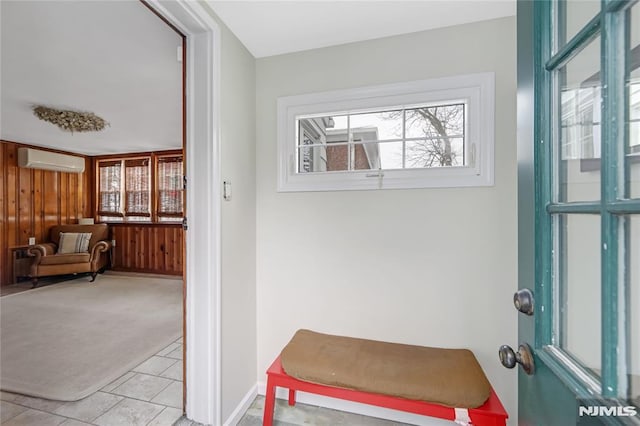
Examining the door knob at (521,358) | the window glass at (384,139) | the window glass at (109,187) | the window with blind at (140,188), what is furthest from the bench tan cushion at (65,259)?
the door knob at (521,358)

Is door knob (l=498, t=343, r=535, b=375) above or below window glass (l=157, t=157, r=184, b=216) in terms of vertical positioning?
below

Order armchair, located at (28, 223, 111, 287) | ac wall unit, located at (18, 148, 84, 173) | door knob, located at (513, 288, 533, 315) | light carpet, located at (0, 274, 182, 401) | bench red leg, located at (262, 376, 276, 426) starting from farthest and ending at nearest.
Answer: ac wall unit, located at (18, 148, 84, 173)
armchair, located at (28, 223, 111, 287)
light carpet, located at (0, 274, 182, 401)
bench red leg, located at (262, 376, 276, 426)
door knob, located at (513, 288, 533, 315)

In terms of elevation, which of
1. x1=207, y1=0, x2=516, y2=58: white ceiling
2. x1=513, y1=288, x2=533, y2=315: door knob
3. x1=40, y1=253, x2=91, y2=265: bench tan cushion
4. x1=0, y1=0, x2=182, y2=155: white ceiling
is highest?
x1=0, y1=0, x2=182, y2=155: white ceiling

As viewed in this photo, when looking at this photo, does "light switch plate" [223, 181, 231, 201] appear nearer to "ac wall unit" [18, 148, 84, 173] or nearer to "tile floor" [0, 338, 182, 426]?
"tile floor" [0, 338, 182, 426]

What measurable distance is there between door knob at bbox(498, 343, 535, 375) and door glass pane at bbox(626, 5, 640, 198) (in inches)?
16.8

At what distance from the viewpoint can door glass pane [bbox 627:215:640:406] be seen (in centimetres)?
44

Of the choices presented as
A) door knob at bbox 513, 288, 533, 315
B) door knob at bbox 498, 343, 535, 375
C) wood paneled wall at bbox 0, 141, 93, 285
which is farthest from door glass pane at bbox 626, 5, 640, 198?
wood paneled wall at bbox 0, 141, 93, 285

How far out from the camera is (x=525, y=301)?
656 mm

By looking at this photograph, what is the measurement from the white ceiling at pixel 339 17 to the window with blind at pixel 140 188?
4.22 m

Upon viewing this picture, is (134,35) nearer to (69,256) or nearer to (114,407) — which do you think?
(114,407)

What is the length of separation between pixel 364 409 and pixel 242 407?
2.43 ft

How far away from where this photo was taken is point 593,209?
49 cm

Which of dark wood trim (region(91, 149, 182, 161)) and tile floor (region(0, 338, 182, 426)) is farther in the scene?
dark wood trim (region(91, 149, 182, 161))

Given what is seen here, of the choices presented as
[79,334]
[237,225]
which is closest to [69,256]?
[79,334]
